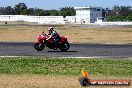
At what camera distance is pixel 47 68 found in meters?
18.3

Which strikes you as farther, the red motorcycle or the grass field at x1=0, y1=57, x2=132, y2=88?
the red motorcycle

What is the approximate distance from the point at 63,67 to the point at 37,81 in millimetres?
4748

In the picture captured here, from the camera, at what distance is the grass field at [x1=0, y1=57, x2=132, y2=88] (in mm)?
13602

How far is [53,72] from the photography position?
17.0m

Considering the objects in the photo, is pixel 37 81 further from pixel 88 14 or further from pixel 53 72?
pixel 88 14

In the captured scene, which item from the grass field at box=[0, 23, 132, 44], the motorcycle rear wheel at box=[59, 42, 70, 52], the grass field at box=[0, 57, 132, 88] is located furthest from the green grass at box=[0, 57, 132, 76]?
the grass field at box=[0, 23, 132, 44]

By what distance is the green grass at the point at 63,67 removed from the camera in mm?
16883

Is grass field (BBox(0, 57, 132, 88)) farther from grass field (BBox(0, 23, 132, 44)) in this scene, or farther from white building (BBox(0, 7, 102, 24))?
white building (BBox(0, 7, 102, 24))

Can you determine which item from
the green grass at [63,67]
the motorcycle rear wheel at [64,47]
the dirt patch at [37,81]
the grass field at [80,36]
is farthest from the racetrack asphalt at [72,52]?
the grass field at [80,36]

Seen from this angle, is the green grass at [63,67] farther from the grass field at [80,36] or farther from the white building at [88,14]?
the white building at [88,14]

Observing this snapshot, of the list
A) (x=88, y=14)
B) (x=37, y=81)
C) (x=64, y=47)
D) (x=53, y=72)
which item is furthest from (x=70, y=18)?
(x=37, y=81)

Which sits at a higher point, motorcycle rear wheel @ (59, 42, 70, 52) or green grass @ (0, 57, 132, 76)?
green grass @ (0, 57, 132, 76)

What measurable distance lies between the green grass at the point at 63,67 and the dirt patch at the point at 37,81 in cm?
133

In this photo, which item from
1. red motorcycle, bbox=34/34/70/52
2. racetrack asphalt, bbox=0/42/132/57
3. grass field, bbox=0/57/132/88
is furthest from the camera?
red motorcycle, bbox=34/34/70/52
